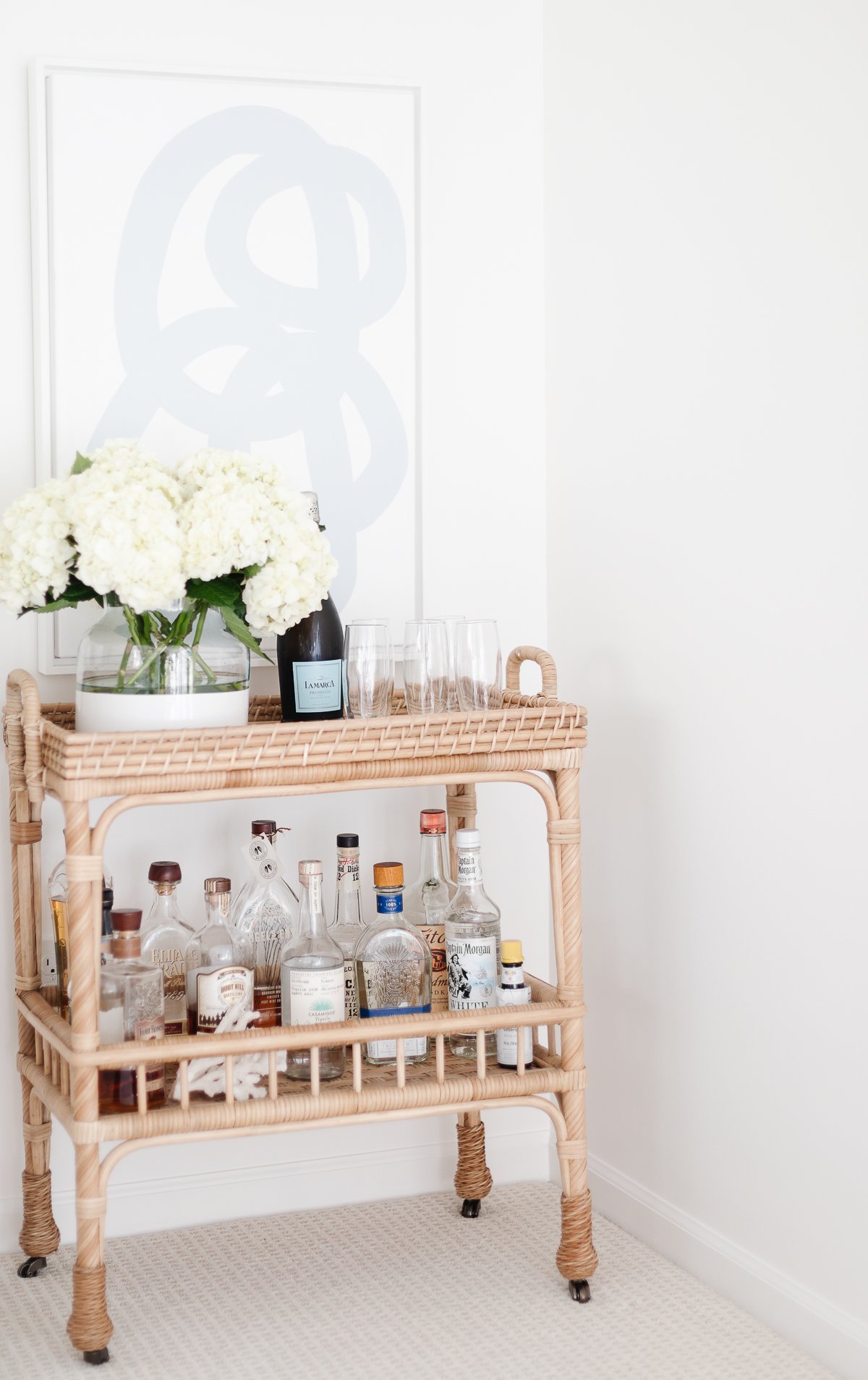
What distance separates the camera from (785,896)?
162 cm

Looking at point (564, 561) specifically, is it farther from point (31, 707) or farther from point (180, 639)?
point (31, 707)

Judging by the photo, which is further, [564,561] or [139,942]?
[564,561]

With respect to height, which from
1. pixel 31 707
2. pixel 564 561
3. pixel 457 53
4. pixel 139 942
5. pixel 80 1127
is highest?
pixel 457 53

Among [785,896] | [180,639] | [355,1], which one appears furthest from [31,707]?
[355,1]

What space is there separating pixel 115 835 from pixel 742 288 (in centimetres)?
119

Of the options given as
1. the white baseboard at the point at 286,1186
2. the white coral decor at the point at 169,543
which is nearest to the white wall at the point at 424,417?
the white baseboard at the point at 286,1186

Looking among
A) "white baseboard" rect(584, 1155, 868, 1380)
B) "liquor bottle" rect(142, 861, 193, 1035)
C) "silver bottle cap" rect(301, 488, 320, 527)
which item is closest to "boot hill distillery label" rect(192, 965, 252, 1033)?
"liquor bottle" rect(142, 861, 193, 1035)

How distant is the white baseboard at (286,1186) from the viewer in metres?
1.99

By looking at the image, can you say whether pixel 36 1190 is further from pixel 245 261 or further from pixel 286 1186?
pixel 245 261

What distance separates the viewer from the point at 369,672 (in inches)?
68.4

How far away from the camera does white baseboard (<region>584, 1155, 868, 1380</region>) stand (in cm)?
154

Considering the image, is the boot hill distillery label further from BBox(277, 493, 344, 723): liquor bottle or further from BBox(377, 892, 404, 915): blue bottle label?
BBox(277, 493, 344, 723): liquor bottle

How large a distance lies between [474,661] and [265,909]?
0.45m

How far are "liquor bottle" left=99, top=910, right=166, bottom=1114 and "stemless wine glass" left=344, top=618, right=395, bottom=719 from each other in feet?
1.28
